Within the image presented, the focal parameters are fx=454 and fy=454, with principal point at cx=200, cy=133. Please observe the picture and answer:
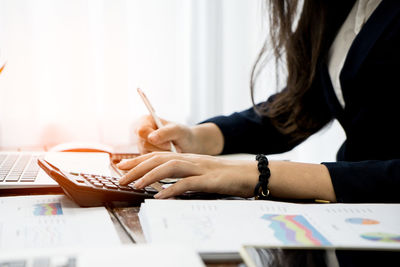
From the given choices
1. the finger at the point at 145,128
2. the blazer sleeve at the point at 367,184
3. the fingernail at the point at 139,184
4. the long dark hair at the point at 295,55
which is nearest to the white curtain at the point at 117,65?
the long dark hair at the point at 295,55

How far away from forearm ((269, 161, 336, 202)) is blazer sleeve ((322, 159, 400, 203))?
0.01 metres

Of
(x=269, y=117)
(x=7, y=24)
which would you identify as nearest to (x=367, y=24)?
(x=269, y=117)

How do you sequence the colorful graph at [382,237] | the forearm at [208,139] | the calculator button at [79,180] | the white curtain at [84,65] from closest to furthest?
1. the colorful graph at [382,237]
2. the calculator button at [79,180]
3. the forearm at [208,139]
4. the white curtain at [84,65]

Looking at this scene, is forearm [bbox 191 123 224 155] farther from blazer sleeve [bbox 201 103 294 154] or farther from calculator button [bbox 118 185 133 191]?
calculator button [bbox 118 185 133 191]

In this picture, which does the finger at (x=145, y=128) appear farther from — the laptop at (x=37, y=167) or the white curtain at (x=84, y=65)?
the white curtain at (x=84, y=65)

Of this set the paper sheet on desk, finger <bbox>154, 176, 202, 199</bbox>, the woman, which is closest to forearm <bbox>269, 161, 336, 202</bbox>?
the woman

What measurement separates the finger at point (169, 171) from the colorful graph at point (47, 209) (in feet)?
0.34

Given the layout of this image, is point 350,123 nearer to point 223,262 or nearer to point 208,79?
point 223,262

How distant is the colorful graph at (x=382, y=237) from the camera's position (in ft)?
1.42

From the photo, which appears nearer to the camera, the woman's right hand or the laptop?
the laptop

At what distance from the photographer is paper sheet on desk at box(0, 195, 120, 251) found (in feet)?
1.35

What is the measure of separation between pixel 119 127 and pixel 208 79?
427 mm

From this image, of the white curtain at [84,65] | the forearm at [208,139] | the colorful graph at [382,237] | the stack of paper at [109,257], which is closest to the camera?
the stack of paper at [109,257]

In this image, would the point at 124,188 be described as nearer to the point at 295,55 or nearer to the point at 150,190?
the point at 150,190
